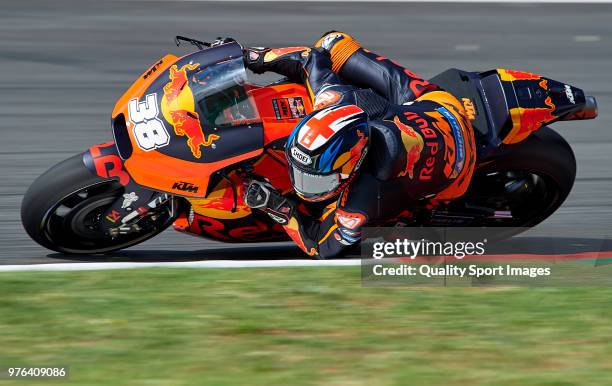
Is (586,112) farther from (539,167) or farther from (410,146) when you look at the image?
(410,146)

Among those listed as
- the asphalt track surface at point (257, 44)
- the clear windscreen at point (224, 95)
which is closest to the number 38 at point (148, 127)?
the clear windscreen at point (224, 95)

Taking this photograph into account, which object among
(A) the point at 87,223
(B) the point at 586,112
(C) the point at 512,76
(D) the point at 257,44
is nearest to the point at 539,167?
(B) the point at 586,112

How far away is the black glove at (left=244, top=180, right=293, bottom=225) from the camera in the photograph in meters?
5.93

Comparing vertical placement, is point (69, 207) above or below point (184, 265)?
A: above

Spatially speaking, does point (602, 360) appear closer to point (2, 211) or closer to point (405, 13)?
point (2, 211)

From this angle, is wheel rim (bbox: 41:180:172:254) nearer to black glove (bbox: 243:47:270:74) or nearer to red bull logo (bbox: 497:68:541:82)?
black glove (bbox: 243:47:270:74)

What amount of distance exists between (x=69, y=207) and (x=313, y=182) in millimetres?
1460

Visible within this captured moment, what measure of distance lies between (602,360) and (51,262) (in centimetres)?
318

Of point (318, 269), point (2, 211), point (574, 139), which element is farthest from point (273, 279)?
point (574, 139)

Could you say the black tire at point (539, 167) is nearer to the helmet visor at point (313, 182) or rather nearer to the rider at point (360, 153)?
the rider at point (360, 153)

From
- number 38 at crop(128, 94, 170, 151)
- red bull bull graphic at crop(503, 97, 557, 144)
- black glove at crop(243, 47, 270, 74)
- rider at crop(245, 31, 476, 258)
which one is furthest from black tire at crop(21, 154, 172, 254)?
red bull bull graphic at crop(503, 97, 557, 144)

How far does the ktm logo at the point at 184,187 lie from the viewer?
5.77 meters

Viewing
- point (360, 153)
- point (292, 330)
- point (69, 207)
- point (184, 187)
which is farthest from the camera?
point (69, 207)

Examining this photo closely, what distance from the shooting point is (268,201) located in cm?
595
